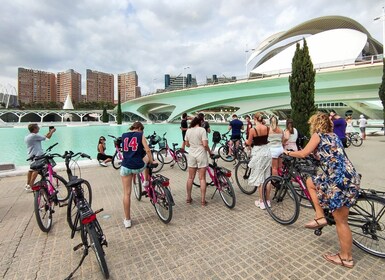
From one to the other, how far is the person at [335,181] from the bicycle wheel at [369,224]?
34cm

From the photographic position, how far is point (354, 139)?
13469 millimetres

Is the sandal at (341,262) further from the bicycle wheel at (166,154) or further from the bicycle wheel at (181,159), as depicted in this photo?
the bicycle wheel at (166,154)

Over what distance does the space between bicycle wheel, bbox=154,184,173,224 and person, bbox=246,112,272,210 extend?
1840 mm

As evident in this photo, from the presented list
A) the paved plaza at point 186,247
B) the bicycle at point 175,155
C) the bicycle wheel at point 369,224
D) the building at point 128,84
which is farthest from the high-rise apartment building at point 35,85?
the bicycle wheel at point 369,224

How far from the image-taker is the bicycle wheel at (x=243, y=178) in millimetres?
5500

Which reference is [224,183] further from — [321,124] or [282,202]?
[321,124]

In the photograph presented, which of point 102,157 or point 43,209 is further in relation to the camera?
point 102,157

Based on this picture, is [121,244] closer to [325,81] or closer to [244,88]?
[325,81]

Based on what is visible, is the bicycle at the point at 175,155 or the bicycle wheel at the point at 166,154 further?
the bicycle wheel at the point at 166,154

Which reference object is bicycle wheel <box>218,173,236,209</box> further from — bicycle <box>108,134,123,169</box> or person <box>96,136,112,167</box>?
person <box>96,136,112,167</box>

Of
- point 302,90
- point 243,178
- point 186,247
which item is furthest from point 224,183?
point 302,90

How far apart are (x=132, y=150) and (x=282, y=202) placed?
2.95 meters

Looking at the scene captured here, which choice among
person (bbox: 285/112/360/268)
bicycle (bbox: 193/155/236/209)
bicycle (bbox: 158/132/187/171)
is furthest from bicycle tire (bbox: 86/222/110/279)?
bicycle (bbox: 158/132/187/171)

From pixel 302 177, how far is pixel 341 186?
1.23 metres
